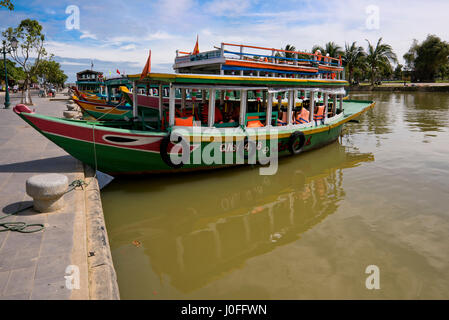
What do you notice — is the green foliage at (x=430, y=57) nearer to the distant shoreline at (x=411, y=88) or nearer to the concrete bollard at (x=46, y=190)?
the distant shoreline at (x=411, y=88)

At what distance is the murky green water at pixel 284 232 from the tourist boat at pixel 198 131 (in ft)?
2.24

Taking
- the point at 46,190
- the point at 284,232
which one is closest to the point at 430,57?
the point at 284,232

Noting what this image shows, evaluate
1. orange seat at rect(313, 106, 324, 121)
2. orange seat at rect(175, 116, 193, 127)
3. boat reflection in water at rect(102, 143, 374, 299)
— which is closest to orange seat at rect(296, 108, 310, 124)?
orange seat at rect(313, 106, 324, 121)

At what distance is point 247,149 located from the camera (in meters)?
8.84

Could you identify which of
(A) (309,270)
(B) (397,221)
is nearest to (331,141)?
(B) (397,221)

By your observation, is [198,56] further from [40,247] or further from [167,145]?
[40,247]

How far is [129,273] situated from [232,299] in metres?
1.59

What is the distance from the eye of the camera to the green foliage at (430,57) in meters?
57.3

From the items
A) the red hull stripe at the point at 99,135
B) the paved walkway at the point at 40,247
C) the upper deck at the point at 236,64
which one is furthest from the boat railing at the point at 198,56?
the paved walkway at the point at 40,247

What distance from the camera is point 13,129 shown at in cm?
1242

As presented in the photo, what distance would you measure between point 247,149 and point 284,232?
3385 mm
